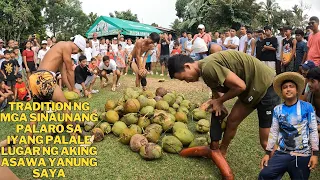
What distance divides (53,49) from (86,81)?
10.9 ft

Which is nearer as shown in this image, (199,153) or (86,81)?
(199,153)

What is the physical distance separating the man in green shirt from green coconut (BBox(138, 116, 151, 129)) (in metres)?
1.15

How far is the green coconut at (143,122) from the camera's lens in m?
4.14

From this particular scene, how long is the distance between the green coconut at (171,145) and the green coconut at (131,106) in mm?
859

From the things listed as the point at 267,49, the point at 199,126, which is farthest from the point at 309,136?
the point at 267,49

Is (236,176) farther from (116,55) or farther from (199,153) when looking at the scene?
(116,55)

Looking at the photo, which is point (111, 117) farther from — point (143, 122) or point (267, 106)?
point (267, 106)

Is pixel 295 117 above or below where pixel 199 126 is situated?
above

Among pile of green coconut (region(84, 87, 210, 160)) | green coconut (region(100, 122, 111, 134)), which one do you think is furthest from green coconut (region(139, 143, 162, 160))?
green coconut (region(100, 122, 111, 134))

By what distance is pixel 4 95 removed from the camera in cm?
659

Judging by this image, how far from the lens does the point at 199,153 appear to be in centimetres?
354

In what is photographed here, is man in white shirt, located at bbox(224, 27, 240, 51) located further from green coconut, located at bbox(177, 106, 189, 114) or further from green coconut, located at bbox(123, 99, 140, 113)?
green coconut, located at bbox(123, 99, 140, 113)

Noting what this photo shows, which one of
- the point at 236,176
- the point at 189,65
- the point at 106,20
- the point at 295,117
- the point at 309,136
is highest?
the point at 106,20

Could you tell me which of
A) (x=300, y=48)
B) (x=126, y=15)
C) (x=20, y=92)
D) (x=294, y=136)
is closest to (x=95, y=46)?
(x=20, y=92)
